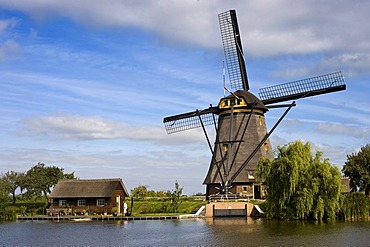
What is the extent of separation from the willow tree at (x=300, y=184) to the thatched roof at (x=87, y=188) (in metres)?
16.0

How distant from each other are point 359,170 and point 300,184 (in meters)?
13.5

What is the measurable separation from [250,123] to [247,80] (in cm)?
366

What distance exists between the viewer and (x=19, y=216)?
45000mm

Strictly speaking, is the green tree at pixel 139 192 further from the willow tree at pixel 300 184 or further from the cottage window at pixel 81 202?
the willow tree at pixel 300 184

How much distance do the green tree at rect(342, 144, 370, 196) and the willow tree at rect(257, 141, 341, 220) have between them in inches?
484

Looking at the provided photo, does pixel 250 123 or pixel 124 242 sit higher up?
pixel 250 123

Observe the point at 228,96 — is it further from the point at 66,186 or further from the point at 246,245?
the point at 246,245

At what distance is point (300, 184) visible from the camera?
1313 inches

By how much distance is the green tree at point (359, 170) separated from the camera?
1757 inches

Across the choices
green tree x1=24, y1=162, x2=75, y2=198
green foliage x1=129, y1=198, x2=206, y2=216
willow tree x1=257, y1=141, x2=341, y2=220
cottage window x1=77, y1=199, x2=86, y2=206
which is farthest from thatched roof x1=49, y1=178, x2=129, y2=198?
willow tree x1=257, y1=141, x2=341, y2=220

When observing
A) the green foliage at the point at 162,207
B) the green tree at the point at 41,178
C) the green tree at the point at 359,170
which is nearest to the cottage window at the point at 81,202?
the green foliage at the point at 162,207

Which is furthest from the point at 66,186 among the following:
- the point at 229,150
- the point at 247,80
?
the point at 247,80

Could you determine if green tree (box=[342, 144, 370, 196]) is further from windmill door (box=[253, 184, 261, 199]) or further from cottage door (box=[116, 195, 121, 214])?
cottage door (box=[116, 195, 121, 214])

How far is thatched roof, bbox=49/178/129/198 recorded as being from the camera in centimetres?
4593
